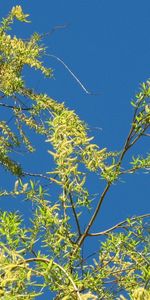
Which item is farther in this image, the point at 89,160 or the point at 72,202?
the point at 89,160

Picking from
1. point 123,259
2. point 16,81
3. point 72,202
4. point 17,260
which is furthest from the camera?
point 16,81

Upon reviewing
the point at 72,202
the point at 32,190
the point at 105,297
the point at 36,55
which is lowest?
the point at 105,297

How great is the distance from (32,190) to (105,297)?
444 mm

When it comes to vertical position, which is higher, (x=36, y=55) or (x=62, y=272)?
(x=36, y=55)

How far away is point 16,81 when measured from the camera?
479 cm

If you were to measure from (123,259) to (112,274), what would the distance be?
8 centimetres

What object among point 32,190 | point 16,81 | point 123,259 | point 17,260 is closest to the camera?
point 17,260

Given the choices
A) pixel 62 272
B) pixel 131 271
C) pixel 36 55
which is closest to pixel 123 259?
pixel 131 271

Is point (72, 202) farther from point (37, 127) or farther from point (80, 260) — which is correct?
point (37, 127)

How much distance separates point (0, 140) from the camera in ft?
17.0

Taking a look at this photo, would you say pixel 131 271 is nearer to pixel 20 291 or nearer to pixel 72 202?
pixel 72 202

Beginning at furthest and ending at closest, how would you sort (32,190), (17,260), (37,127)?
(37,127) < (32,190) < (17,260)

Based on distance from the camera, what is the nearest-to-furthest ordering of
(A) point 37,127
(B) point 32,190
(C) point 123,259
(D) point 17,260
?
(D) point 17,260, (B) point 32,190, (C) point 123,259, (A) point 37,127

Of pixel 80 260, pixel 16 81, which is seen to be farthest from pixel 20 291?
pixel 16 81
